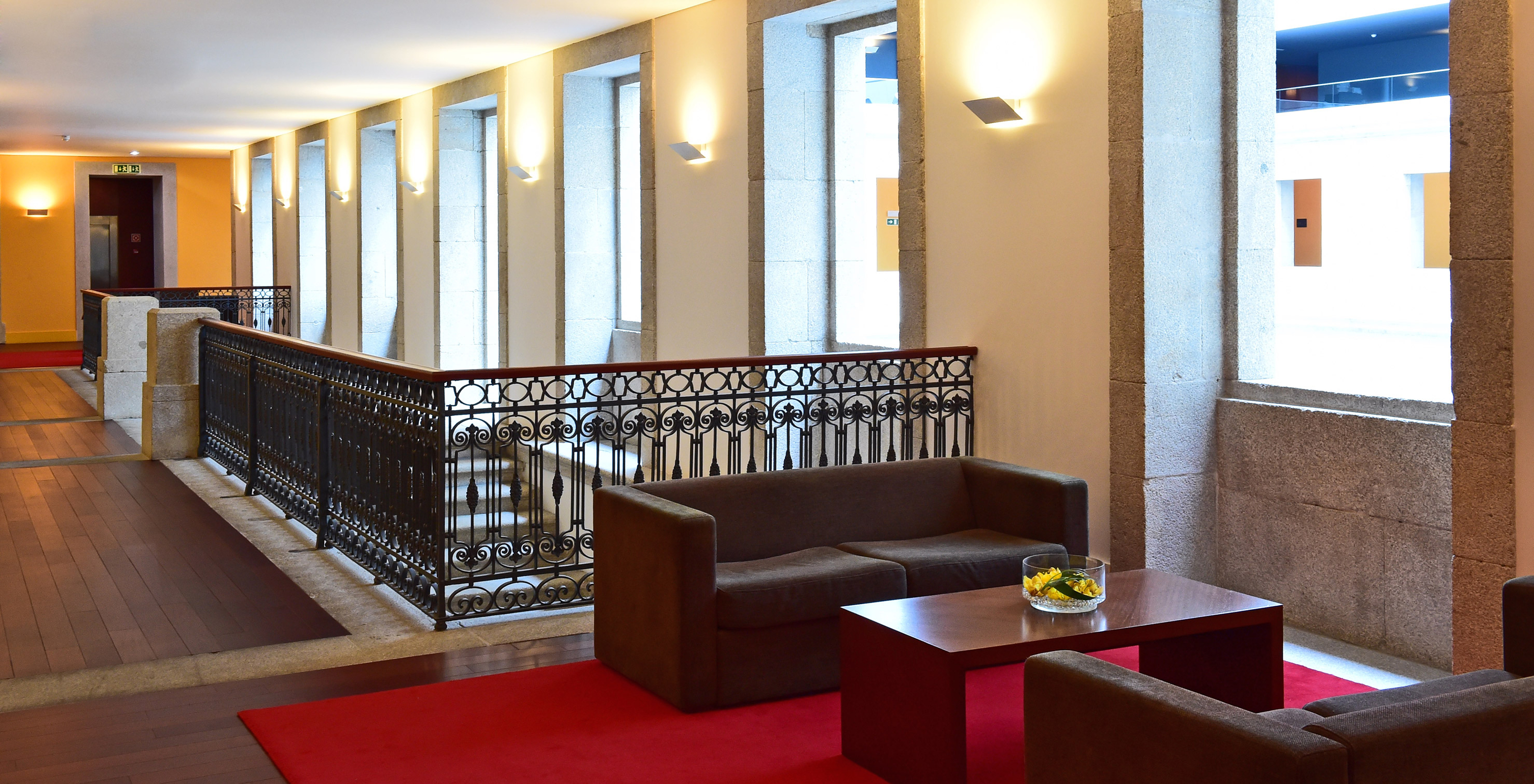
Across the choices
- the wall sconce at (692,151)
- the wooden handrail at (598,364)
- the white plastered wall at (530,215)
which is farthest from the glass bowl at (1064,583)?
the white plastered wall at (530,215)

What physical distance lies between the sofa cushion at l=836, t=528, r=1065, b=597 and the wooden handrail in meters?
1.33

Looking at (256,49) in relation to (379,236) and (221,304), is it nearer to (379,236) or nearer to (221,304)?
(379,236)

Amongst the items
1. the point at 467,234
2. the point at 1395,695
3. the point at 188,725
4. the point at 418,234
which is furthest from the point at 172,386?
the point at 1395,695

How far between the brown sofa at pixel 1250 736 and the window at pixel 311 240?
1607cm

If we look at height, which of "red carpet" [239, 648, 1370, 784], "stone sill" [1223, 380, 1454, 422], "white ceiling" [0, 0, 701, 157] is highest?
"white ceiling" [0, 0, 701, 157]

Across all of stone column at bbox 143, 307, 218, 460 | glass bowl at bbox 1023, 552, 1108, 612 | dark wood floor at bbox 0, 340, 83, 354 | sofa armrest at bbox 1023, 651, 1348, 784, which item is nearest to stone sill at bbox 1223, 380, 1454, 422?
glass bowl at bbox 1023, 552, 1108, 612

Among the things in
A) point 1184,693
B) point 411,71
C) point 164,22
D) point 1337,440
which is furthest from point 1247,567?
point 411,71

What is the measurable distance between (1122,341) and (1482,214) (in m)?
1.62

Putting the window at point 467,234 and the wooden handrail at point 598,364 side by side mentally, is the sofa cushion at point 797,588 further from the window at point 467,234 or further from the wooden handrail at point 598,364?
the window at point 467,234

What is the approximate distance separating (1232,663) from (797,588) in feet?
4.53

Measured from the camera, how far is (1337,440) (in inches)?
206

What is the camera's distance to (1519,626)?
10.9ft

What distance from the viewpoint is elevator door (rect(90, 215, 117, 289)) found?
22.9 metres

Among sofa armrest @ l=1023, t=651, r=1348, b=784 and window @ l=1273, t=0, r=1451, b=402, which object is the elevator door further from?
sofa armrest @ l=1023, t=651, r=1348, b=784
